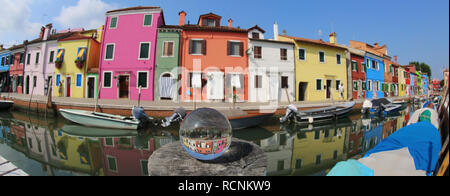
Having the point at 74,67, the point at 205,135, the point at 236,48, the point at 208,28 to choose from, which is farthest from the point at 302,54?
the point at 74,67

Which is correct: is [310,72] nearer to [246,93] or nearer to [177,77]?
[246,93]

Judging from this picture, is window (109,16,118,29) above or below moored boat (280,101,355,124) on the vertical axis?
above

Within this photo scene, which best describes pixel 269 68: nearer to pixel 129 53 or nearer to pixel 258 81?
pixel 258 81

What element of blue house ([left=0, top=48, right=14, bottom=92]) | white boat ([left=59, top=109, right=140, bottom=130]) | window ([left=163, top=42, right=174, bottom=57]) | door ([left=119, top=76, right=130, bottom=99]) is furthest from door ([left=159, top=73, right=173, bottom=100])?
blue house ([left=0, top=48, right=14, bottom=92])

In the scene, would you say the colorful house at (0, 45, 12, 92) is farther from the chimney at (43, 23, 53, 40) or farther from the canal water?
the canal water

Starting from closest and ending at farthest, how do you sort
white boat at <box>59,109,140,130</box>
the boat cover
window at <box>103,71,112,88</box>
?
the boat cover < white boat at <box>59,109,140,130</box> < window at <box>103,71,112,88</box>

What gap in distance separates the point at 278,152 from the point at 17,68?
2732 centimetres

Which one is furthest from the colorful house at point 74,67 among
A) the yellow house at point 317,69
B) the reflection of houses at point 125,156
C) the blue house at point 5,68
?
the yellow house at point 317,69

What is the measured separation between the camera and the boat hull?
7478 mm

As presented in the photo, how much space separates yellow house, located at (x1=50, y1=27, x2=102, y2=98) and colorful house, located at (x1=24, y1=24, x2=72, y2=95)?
0.89 m

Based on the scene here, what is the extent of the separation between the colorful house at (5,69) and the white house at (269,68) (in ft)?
89.0

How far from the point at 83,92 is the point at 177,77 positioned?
8.90 meters

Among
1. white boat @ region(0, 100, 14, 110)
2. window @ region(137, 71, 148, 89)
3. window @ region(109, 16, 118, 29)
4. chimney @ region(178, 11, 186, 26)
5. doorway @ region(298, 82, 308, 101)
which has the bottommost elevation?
white boat @ region(0, 100, 14, 110)

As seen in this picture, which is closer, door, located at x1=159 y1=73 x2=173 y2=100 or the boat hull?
the boat hull
